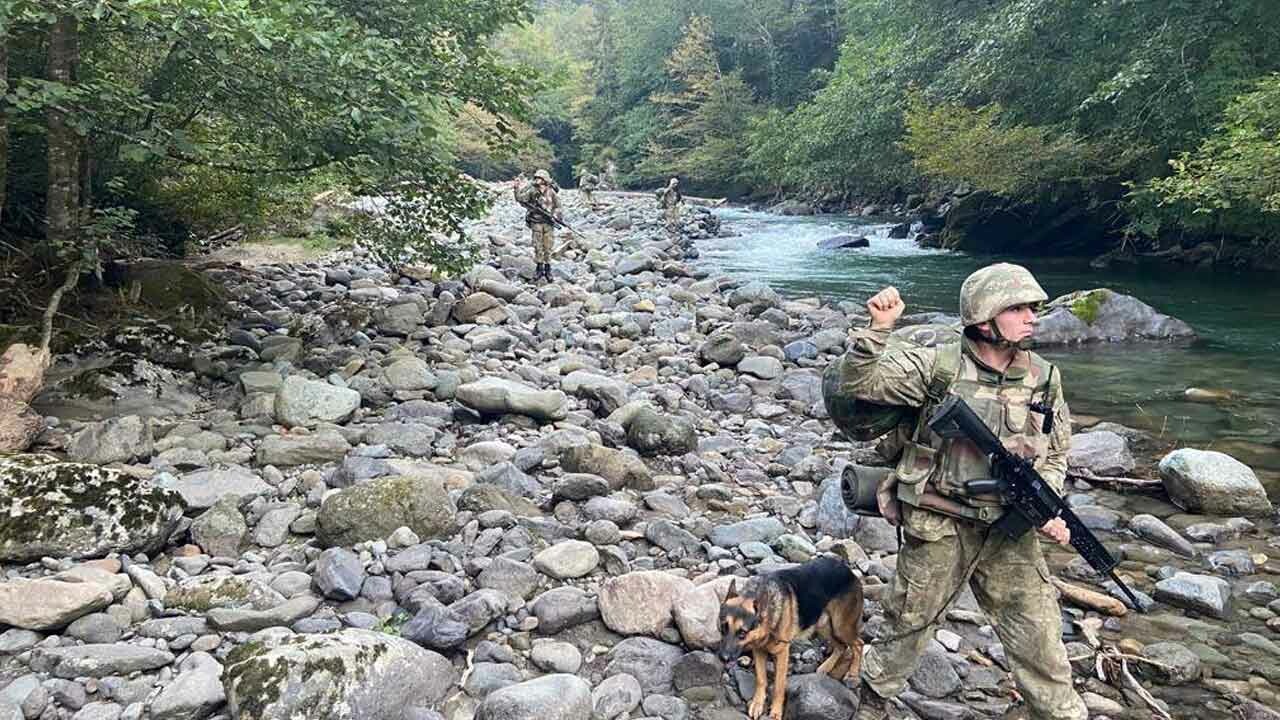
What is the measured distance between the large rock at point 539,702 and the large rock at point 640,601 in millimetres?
639

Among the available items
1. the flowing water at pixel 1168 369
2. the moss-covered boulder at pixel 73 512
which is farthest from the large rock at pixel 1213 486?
the moss-covered boulder at pixel 73 512

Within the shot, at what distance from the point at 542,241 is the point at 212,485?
33.5 feet

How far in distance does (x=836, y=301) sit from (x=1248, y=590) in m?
10.6

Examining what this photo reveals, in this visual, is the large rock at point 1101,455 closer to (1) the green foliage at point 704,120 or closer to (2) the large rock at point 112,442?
(2) the large rock at point 112,442

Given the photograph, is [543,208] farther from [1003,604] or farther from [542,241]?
[1003,604]

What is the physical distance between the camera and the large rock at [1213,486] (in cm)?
589

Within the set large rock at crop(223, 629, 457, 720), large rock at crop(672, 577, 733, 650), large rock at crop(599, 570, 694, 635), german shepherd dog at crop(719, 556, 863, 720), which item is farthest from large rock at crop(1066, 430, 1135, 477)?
large rock at crop(223, 629, 457, 720)

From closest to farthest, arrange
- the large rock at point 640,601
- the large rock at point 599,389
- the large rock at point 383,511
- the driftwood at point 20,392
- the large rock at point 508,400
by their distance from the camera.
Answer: the large rock at point 640,601, the large rock at point 383,511, the driftwood at point 20,392, the large rock at point 508,400, the large rock at point 599,389

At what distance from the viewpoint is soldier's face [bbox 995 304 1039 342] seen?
298 cm

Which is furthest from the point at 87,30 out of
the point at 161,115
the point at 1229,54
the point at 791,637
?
the point at 1229,54

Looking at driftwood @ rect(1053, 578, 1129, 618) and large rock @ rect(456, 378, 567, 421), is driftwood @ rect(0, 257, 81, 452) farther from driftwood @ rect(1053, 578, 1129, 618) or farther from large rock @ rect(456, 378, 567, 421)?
driftwood @ rect(1053, 578, 1129, 618)

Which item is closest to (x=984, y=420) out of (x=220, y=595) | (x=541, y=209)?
(x=220, y=595)

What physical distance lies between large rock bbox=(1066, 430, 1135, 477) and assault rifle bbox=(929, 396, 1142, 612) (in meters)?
4.07

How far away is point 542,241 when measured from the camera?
585 inches
